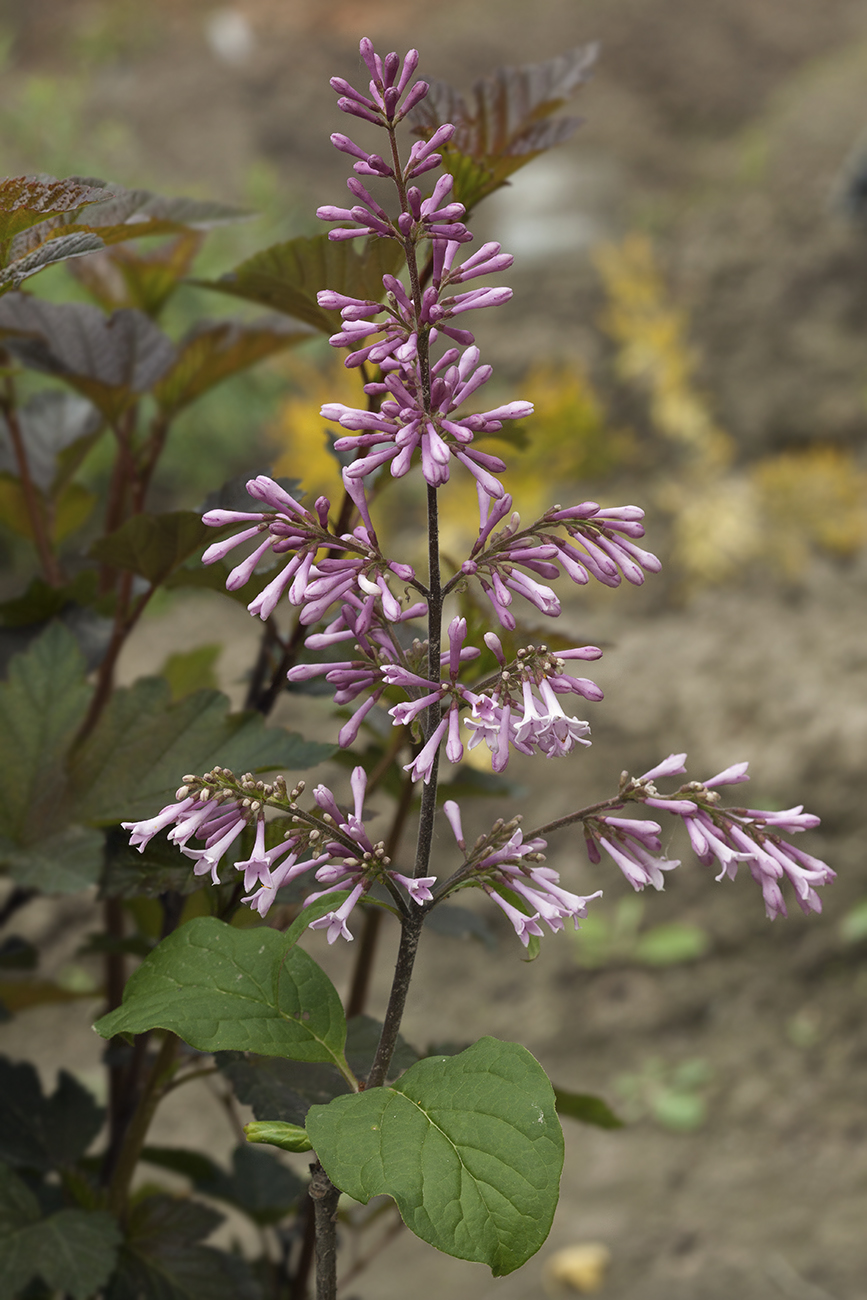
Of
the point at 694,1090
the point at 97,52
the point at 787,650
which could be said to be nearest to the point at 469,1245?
the point at 694,1090

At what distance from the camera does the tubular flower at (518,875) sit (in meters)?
0.53

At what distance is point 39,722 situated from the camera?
791 mm

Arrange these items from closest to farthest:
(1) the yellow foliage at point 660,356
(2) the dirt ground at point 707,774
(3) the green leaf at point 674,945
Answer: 1. (2) the dirt ground at point 707,774
2. (3) the green leaf at point 674,945
3. (1) the yellow foliage at point 660,356

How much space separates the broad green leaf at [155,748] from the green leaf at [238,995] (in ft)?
0.46

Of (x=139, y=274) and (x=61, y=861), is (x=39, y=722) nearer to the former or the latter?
(x=61, y=861)

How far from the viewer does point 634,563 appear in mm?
515

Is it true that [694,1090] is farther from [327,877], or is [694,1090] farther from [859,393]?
[859,393]

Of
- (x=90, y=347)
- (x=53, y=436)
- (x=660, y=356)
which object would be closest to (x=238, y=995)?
(x=90, y=347)

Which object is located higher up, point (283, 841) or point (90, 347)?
point (90, 347)

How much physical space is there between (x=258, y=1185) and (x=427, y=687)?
68 centimetres

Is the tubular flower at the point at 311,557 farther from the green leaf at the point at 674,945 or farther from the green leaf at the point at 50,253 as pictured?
the green leaf at the point at 674,945

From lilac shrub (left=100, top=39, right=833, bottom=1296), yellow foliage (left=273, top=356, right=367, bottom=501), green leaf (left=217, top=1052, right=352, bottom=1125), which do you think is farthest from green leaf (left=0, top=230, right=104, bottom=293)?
yellow foliage (left=273, top=356, right=367, bottom=501)

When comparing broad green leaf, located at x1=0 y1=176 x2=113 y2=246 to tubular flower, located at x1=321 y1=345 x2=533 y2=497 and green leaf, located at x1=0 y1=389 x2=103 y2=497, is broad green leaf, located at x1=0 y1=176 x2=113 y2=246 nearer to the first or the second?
tubular flower, located at x1=321 y1=345 x2=533 y2=497

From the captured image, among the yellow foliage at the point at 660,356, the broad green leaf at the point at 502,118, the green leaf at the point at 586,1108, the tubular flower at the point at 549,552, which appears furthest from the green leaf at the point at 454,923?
the yellow foliage at the point at 660,356
